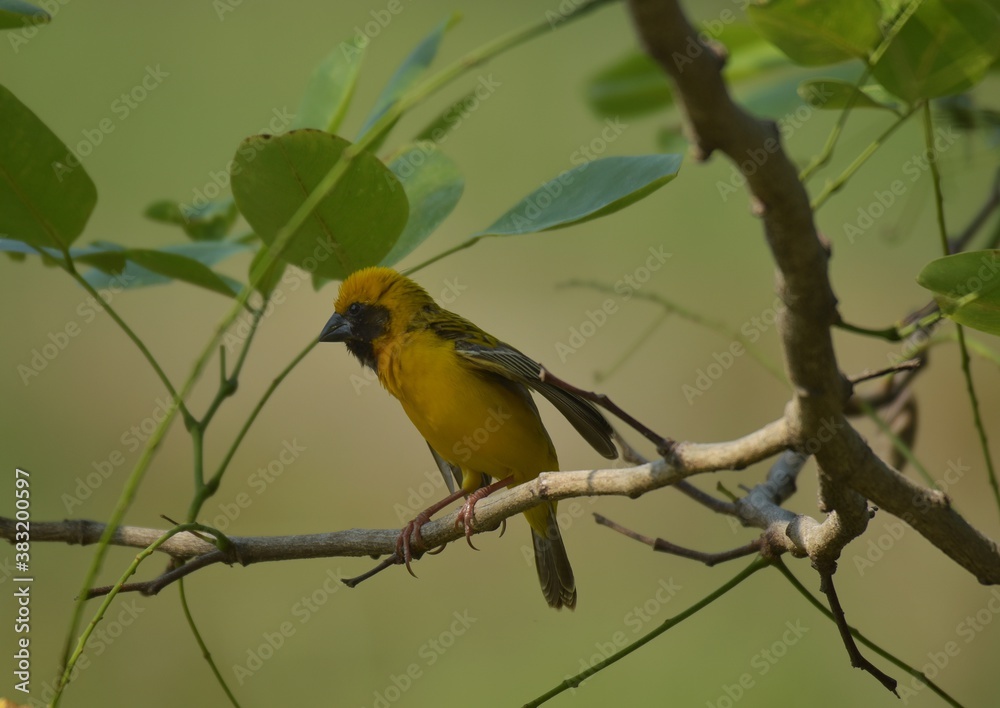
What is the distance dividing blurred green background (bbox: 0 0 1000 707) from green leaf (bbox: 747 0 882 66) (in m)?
2.27

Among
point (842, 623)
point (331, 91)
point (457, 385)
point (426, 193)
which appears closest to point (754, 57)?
point (426, 193)

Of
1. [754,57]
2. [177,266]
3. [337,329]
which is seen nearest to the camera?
[177,266]

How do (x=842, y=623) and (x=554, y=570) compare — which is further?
(x=554, y=570)

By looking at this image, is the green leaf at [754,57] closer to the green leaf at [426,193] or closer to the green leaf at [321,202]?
the green leaf at [426,193]

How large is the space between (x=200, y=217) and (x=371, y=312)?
2.70 ft

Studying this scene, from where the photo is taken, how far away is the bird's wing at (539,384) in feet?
9.94

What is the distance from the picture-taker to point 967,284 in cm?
187

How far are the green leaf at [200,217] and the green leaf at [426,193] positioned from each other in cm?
89

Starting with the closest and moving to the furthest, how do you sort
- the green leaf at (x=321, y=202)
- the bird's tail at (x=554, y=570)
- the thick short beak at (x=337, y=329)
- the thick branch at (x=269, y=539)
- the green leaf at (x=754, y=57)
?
the green leaf at (x=321, y=202) < the thick branch at (x=269, y=539) < the green leaf at (x=754, y=57) < the thick short beak at (x=337, y=329) < the bird's tail at (x=554, y=570)

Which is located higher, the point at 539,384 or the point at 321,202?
the point at 321,202

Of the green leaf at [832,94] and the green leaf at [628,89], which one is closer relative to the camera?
the green leaf at [832,94]

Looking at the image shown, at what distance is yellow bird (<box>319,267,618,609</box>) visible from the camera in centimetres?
383

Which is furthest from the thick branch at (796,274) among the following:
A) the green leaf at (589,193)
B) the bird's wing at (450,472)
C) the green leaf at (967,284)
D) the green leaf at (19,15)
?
the bird's wing at (450,472)

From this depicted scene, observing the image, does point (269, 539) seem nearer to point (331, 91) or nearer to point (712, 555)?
point (712, 555)
